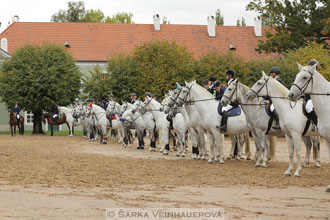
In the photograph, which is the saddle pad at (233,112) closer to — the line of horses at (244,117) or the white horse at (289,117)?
the line of horses at (244,117)

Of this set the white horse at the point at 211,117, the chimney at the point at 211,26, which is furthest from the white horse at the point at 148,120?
the chimney at the point at 211,26

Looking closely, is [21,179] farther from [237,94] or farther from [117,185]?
[237,94]

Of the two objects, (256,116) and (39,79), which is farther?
(39,79)

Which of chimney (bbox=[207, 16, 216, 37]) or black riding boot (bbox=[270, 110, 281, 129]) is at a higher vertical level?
chimney (bbox=[207, 16, 216, 37])

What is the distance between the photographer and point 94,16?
86.1m

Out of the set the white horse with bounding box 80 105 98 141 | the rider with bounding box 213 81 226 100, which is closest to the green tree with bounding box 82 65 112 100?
the white horse with bounding box 80 105 98 141

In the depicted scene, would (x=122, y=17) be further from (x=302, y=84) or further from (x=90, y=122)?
(x=302, y=84)

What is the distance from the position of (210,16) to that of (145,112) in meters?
45.6

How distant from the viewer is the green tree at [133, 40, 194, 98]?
52.2 meters

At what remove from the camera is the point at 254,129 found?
60.0ft

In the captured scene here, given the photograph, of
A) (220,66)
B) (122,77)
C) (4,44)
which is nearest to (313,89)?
(220,66)

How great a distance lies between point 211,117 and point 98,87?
110 feet

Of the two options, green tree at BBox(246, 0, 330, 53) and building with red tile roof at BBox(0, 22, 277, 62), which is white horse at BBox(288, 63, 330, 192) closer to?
green tree at BBox(246, 0, 330, 53)

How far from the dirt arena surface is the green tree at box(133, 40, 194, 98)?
109 feet
